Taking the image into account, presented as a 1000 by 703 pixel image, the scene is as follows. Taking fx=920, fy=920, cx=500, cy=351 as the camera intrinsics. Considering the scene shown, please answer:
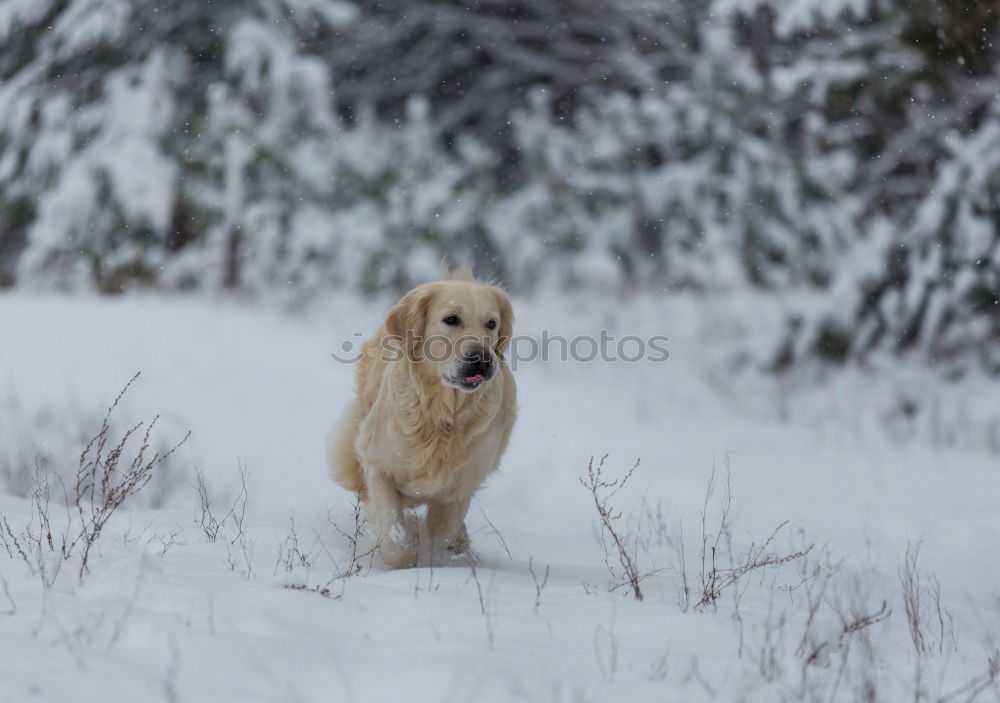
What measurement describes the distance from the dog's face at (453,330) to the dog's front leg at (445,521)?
2.07 feet

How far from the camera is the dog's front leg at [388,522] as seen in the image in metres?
4.04

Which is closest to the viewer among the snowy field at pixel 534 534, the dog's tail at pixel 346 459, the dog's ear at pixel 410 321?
the snowy field at pixel 534 534

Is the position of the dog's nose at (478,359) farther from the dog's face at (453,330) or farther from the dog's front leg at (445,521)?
the dog's front leg at (445,521)

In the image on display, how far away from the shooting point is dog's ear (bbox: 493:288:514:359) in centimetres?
454

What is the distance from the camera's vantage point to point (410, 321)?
431 cm

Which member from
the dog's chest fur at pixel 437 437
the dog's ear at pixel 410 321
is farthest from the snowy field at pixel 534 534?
the dog's ear at pixel 410 321

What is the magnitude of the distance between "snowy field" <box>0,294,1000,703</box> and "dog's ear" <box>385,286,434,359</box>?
980 millimetres

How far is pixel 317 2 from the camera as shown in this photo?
13.7 meters

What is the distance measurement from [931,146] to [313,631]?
10182 millimetres

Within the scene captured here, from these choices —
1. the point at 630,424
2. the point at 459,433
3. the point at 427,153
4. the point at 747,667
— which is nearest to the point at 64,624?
the point at 747,667

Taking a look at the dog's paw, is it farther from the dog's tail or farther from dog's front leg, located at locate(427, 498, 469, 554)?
the dog's tail

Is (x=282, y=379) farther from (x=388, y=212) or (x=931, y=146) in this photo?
(x=931, y=146)

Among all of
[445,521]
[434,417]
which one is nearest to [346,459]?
[445,521]

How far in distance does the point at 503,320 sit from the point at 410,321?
1.72ft
